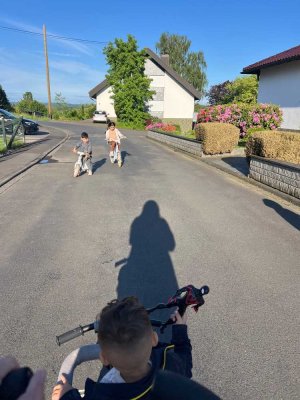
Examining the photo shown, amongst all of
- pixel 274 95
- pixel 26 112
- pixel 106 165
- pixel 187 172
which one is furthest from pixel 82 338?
pixel 26 112

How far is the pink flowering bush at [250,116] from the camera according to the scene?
51.8ft

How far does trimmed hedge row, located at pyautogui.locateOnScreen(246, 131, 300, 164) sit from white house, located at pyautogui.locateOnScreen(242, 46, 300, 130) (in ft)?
33.7

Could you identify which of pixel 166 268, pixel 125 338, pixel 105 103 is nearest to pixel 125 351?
pixel 125 338

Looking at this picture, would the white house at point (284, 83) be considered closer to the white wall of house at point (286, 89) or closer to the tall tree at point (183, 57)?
the white wall of house at point (286, 89)

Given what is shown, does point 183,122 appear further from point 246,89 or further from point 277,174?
point 277,174

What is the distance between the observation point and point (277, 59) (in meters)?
19.6

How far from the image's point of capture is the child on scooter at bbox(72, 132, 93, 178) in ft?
34.1

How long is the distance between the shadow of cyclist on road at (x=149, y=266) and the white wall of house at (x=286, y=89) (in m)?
15.7

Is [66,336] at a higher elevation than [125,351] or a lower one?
lower

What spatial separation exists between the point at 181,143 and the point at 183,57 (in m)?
49.0

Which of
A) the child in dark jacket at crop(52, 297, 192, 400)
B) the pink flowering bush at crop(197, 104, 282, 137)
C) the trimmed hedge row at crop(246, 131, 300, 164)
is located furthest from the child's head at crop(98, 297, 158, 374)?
the pink flowering bush at crop(197, 104, 282, 137)

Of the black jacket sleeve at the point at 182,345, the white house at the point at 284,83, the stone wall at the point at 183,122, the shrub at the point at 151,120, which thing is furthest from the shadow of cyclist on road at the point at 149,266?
the stone wall at the point at 183,122

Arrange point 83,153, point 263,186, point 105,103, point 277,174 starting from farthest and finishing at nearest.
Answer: point 105,103
point 83,153
point 263,186
point 277,174

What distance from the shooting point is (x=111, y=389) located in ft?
4.33
